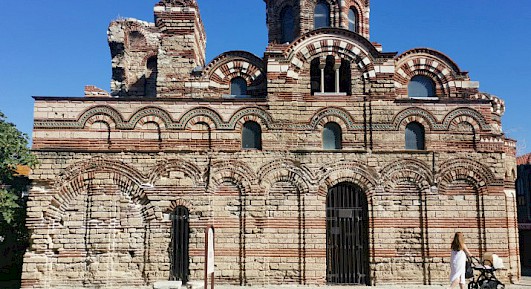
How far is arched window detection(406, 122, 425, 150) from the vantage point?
14.7m

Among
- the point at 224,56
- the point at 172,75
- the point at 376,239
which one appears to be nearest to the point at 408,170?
the point at 376,239

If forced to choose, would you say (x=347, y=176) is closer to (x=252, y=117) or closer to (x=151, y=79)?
(x=252, y=117)

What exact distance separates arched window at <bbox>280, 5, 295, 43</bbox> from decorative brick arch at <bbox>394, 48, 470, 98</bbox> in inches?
206

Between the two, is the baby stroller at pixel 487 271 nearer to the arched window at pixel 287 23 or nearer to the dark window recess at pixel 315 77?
the dark window recess at pixel 315 77

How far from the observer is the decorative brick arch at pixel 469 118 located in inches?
579

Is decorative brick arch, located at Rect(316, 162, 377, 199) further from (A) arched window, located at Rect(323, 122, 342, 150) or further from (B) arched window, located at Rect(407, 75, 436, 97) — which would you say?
(B) arched window, located at Rect(407, 75, 436, 97)

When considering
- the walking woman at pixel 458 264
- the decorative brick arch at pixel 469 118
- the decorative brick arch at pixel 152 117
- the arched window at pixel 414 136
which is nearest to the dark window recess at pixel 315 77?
the arched window at pixel 414 136

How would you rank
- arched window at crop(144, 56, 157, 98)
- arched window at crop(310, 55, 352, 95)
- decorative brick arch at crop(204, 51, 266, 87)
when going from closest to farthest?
1. arched window at crop(310, 55, 352, 95)
2. decorative brick arch at crop(204, 51, 266, 87)
3. arched window at crop(144, 56, 157, 98)

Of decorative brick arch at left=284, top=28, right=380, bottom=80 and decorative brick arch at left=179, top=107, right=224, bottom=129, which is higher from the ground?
decorative brick arch at left=284, top=28, right=380, bottom=80

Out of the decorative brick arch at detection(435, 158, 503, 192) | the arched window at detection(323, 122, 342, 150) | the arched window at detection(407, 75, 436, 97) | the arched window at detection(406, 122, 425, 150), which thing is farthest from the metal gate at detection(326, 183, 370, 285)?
the arched window at detection(407, 75, 436, 97)

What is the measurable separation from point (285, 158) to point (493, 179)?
20.8ft

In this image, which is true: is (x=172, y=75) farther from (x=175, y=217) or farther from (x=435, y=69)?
(x=435, y=69)

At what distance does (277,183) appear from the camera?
46.7ft

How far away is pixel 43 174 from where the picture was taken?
13.8 meters
